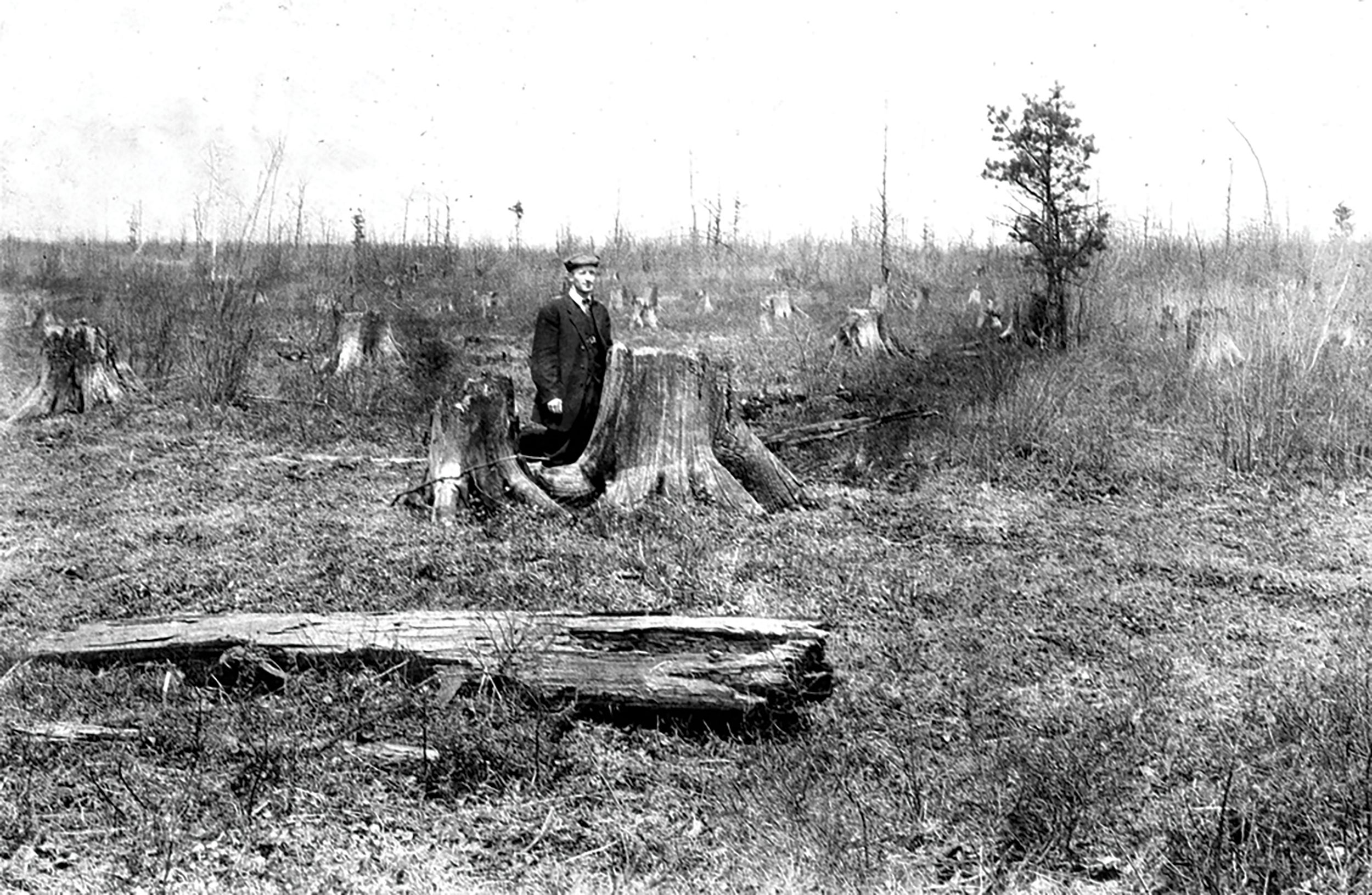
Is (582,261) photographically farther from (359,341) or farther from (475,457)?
(359,341)

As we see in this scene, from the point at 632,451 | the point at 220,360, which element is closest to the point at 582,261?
the point at 632,451

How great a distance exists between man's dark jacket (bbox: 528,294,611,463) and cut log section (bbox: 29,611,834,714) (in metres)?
3.59

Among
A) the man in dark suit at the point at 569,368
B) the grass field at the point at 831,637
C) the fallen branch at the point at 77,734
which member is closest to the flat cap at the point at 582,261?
the man in dark suit at the point at 569,368

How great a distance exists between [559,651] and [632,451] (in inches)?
117

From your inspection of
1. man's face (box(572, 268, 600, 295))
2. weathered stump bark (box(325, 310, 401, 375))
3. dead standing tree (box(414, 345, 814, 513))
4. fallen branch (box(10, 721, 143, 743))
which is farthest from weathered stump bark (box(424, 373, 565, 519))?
→ weathered stump bark (box(325, 310, 401, 375))

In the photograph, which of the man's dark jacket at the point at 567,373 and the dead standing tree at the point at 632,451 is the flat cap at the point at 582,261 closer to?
the man's dark jacket at the point at 567,373

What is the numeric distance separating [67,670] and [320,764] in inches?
54.2

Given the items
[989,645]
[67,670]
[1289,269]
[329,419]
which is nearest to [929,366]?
[1289,269]

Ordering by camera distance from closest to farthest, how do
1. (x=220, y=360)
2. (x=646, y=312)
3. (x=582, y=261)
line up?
1. (x=582, y=261)
2. (x=220, y=360)
3. (x=646, y=312)

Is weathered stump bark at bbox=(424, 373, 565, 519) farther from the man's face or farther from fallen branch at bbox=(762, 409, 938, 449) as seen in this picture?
fallen branch at bbox=(762, 409, 938, 449)

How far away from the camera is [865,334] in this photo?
12.8 meters

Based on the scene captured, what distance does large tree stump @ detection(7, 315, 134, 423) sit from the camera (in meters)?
10.2

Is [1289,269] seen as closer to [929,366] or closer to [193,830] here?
[929,366]

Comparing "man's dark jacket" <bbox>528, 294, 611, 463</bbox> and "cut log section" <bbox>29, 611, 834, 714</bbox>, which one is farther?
"man's dark jacket" <bbox>528, 294, 611, 463</bbox>
